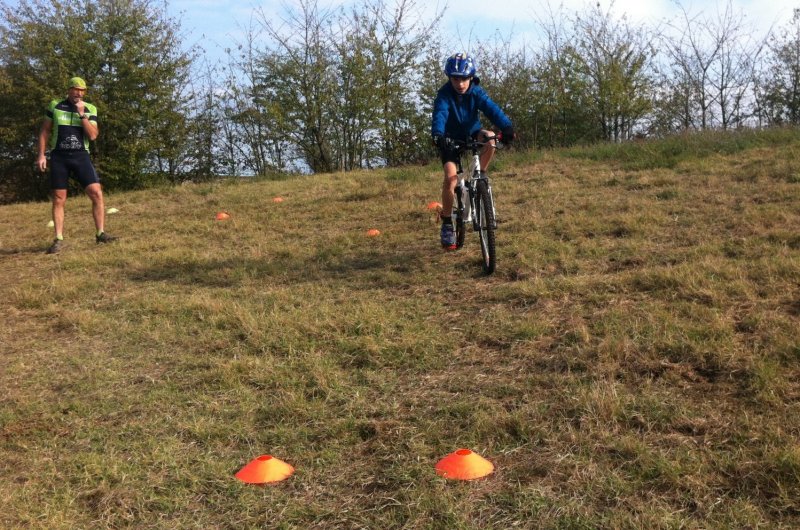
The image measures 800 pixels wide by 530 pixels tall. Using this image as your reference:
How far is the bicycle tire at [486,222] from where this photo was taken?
5020 millimetres

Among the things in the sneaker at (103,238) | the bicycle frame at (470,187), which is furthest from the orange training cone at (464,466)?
the sneaker at (103,238)

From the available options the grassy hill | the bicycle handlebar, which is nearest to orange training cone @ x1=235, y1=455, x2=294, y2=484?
the grassy hill

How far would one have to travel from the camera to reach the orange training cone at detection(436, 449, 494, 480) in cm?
247

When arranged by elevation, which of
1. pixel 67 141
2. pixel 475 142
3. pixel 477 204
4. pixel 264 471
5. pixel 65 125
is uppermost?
pixel 65 125

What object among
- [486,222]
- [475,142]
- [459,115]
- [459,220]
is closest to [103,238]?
[459,220]

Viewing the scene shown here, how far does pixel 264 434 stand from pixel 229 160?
16.0m

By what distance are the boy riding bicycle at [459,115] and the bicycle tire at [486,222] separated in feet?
1.14

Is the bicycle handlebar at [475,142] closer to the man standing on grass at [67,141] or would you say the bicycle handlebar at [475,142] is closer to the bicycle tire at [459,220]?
the bicycle tire at [459,220]

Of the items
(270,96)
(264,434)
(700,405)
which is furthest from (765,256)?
(270,96)

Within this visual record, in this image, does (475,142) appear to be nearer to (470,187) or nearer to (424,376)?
(470,187)

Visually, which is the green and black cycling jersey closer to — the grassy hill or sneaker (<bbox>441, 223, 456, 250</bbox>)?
the grassy hill

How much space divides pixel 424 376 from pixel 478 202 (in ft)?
7.57

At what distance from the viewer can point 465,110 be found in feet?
18.1

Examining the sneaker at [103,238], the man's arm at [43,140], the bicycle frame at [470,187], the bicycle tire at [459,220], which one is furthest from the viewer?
the sneaker at [103,238]
